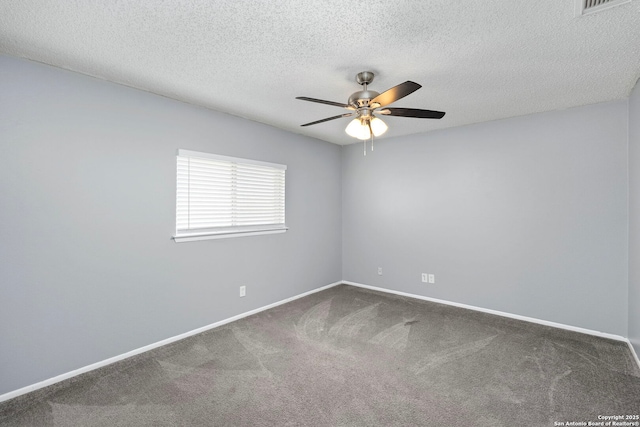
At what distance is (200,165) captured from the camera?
3160mm

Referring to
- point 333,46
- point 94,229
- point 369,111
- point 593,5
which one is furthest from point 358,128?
point 94,229

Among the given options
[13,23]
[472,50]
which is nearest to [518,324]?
[472,50]

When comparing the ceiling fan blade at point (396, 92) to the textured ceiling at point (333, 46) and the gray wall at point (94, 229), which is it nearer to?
the textured ceiling at point (333, 46)

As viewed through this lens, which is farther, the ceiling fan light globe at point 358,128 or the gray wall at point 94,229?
the ceiling fan light globe at point 358,128

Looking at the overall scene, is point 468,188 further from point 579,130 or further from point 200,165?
point 200,165

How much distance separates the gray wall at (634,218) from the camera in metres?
2.52

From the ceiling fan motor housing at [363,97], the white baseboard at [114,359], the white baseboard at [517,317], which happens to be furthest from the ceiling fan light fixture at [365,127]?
the white baseboard at [517,317]

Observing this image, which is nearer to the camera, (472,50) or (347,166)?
(472,50)

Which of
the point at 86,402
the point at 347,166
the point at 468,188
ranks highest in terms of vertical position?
the point at 347,166

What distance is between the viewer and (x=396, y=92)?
79.0 inches

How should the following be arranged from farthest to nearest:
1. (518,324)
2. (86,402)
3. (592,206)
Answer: (518,324) < (592,206) < (86,402)

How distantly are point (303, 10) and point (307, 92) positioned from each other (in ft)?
3.70

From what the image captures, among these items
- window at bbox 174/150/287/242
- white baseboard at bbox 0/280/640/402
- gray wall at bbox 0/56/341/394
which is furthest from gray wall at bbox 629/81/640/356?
gray wall at bbox 0/56/341/394

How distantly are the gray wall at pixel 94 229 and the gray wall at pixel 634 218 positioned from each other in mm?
3845
